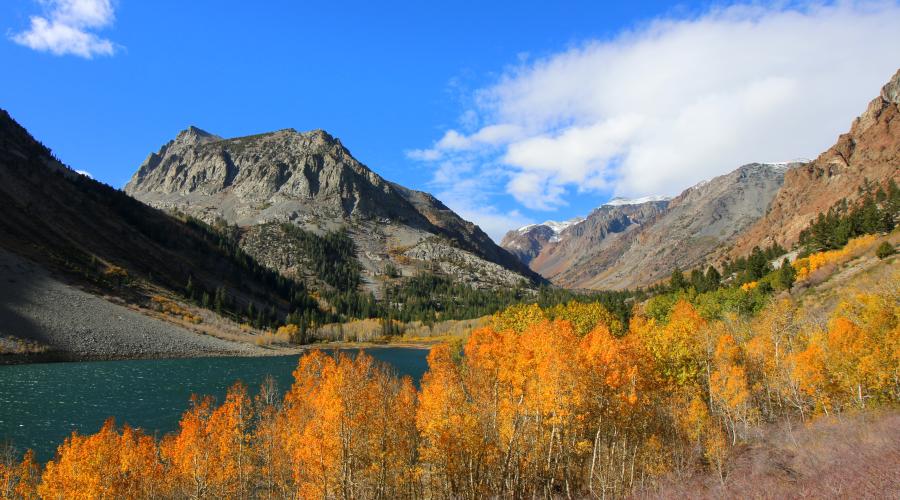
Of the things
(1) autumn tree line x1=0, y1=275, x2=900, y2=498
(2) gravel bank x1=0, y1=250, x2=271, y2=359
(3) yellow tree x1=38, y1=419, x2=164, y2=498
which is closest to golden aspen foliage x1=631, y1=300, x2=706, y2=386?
(1) autumn tree line x1=0, y1=275, x2=900, y2=498

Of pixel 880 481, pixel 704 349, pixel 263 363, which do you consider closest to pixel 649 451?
pixel 704 349

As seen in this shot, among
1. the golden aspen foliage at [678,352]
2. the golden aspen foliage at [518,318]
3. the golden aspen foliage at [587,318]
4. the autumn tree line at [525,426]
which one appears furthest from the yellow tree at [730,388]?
the golden aspen foliage at [518,318]

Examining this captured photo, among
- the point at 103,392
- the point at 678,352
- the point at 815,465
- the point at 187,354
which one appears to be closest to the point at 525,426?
the point at 815,465

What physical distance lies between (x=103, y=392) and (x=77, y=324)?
6342 centimetres

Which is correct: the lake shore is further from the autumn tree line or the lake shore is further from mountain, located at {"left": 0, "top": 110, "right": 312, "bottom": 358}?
the autumn tree line

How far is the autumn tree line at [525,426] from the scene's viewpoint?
2975 centimetres

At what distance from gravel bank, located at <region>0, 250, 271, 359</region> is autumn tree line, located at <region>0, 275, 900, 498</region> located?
8882cm

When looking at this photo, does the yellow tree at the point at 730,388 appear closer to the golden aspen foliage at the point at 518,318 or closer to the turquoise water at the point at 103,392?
the golden aspen foliage at the point at 518,318

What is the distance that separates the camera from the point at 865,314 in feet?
144

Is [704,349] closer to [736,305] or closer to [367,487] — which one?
[736,305]

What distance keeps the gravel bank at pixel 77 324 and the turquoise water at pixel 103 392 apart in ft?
27.2

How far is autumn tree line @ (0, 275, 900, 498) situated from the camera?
29750 millimetres

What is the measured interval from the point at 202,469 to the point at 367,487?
12392mm

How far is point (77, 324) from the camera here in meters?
119
